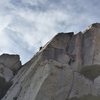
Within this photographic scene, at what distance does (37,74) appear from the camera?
48844 mm

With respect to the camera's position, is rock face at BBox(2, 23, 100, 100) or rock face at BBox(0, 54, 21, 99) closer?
rock face at BBox(2, 23, 100, 100)

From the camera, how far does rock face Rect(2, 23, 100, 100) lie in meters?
43.9

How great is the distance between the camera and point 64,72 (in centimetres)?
4691

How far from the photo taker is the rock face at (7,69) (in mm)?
57844

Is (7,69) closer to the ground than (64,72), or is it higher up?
higher up

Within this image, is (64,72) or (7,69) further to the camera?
(7,69)

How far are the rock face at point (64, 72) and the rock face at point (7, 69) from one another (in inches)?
66.8

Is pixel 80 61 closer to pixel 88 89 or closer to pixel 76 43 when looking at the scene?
pixel 76 43

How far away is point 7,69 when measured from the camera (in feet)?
205

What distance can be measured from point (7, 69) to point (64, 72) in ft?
60.1

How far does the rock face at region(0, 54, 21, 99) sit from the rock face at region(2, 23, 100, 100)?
66.8 inches

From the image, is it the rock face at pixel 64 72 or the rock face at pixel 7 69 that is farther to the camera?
the rock face at pixel 7 69

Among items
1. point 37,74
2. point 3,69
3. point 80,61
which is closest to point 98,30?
point 80,61

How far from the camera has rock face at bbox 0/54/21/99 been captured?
57.8 meters
